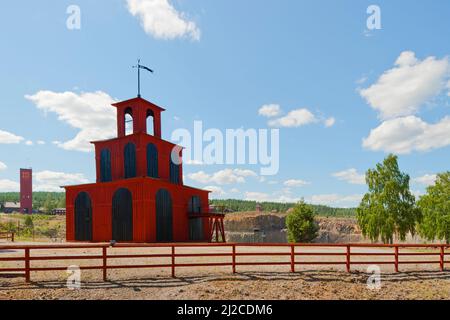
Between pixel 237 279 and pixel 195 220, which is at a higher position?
pixel 237 279

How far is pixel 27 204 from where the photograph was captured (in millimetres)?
120125

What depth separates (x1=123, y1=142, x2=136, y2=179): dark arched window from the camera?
122 feet

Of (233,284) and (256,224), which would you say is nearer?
(233,284)

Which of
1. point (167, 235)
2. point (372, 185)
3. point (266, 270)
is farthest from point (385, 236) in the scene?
point (266, 270)

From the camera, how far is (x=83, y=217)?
119 ft

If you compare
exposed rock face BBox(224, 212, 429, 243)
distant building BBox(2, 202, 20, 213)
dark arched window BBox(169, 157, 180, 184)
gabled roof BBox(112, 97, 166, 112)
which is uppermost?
gabled roof BBox(112, 97, 166, 112)

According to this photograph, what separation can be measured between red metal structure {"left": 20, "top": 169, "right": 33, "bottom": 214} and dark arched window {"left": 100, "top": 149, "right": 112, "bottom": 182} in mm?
92202

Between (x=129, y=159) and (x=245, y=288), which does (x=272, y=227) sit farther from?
(x=245, y=288)

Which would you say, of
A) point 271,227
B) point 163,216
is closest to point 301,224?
point 163,216

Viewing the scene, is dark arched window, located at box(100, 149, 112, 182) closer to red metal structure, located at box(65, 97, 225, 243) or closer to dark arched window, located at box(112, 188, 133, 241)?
red metal structure, located at box(65, 97, 225, 243)

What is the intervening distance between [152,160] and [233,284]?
2755cm

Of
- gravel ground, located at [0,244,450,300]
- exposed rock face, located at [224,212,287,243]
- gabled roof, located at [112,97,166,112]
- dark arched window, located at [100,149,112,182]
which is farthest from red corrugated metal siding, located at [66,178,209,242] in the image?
exposed rock face, located at [224,212,287,243]

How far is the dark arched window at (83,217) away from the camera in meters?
35.7
